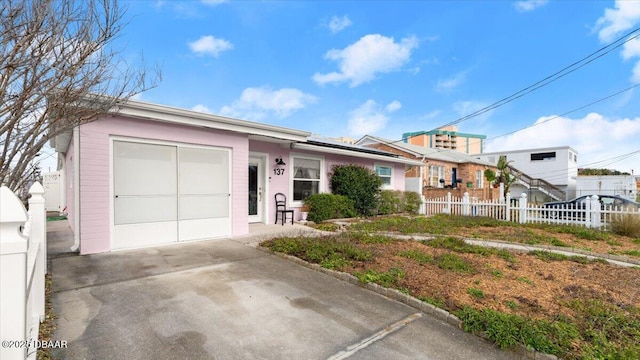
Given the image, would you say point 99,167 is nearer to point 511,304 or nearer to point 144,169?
point 144,169

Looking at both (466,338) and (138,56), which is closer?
(466,338)

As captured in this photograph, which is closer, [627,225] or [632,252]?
[632,252]

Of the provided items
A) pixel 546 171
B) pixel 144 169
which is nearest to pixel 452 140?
pixel 546 171

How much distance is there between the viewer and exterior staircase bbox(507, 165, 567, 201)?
25688mm

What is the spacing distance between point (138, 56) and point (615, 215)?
12.9 m

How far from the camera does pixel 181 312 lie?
319 cm

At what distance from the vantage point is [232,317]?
312cm

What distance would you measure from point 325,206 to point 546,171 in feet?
93.0

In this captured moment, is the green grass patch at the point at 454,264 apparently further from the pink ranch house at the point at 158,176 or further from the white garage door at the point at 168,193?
the white garage door at the point at 168,193

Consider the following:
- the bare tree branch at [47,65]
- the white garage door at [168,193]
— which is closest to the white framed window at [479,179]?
the white garage door at [168,193]

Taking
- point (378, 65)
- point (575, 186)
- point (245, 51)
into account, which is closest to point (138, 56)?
point (245, 51)

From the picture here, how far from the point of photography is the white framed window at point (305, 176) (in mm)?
9977

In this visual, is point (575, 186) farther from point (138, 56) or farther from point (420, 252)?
point (138, 56)

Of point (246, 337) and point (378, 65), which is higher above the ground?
point (378, 65)
